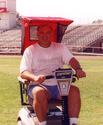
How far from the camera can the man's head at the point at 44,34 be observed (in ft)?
21.4

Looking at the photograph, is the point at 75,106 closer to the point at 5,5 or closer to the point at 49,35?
the point at 49,35

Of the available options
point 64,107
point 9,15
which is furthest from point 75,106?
point 9,15

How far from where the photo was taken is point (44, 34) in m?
6.55

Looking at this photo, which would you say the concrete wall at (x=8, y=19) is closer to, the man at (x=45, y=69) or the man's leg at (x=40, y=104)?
the man at (x=45, y=69)

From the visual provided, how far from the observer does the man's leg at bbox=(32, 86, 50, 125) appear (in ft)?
19.8

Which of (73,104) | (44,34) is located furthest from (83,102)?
(73,104)

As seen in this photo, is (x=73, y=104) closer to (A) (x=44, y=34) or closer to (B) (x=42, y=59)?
(B) (x=42, y=59)

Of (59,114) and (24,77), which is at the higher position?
(24,77)

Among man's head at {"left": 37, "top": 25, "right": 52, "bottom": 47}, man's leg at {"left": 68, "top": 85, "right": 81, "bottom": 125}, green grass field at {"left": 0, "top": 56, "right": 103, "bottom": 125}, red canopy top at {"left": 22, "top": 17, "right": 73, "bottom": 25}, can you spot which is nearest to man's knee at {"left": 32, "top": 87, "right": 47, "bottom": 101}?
man's leg at {"left": 68, "top": 85, "right": 81, "bottom": 125}

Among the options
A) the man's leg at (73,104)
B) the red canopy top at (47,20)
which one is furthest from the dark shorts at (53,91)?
the red canopy top at (47,20)

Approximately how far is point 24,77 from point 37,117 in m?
0.59

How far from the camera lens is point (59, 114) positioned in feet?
20.5

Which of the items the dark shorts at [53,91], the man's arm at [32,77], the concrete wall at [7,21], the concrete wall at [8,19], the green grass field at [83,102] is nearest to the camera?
the man's arm at [32,77]

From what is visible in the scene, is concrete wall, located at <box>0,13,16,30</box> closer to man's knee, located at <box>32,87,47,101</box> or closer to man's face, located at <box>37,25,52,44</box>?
man's face, located at <box>37,25,52,44</box>
